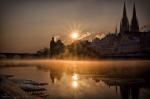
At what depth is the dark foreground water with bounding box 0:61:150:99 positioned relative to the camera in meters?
2.77

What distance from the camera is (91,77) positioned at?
282 cm

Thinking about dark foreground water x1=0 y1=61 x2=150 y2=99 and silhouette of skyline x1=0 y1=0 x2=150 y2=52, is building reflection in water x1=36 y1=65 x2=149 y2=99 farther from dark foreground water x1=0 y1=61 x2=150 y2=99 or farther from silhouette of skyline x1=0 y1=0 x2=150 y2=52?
silhouette of skyline x1=0 y1=0 x2=150 y2=52

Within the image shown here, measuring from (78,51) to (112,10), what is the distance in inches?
19.0

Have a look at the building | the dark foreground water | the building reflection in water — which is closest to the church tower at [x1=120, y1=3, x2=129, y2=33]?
the building

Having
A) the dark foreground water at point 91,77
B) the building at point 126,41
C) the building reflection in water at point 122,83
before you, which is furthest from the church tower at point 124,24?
the building reflection in water at point 122,83

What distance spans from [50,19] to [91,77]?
0.65 meters

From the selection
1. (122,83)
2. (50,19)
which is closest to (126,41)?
(122,83)

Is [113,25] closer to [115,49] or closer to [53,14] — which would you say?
[115,49]

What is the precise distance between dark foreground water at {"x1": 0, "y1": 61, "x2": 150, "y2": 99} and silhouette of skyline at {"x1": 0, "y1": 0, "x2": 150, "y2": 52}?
0.21m

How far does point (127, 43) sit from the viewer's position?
2.82 metres

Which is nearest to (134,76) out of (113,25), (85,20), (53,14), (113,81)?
(113,81)

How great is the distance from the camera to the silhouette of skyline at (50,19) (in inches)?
112

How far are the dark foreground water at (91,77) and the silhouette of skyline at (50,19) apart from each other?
0.21 metres

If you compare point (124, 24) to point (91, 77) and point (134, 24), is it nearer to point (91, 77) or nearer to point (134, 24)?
point (134, 24)
